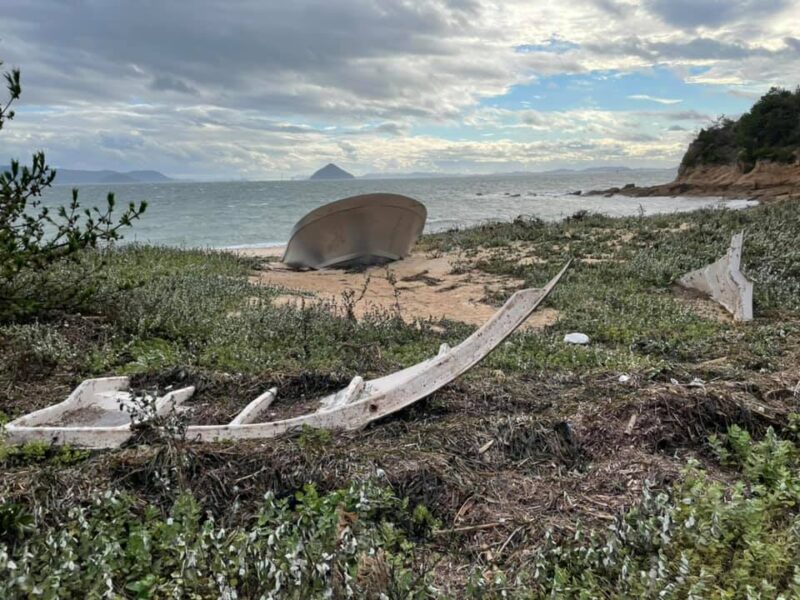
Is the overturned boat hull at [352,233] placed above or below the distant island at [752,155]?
below

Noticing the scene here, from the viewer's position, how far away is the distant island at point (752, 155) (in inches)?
1747

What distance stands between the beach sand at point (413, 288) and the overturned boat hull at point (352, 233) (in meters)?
0.43

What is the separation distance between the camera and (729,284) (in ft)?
32.6

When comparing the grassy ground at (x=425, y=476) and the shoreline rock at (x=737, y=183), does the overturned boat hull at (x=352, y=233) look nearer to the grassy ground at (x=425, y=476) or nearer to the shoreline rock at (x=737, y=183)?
the grassy ground at (x=425, y=476)

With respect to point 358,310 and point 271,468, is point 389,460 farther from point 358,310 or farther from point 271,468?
point 358,310

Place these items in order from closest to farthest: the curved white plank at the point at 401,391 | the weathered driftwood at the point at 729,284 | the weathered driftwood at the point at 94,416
A: 1. the weathered driftwood at the point at 94,416
2. the curved white plank at the point at 401,391
3. the weathered driftwood at the point at 729,284

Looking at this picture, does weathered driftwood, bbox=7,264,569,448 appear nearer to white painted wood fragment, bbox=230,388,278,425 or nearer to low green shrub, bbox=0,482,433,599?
white painted wood fragment, bbox=230,388,278,425

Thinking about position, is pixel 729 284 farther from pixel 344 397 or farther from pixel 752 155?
pixel 752 155

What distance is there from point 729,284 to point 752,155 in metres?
46.1

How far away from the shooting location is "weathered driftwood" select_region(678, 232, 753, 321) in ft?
30.2

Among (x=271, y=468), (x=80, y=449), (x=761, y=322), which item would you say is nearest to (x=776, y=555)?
(x=271, y=468)

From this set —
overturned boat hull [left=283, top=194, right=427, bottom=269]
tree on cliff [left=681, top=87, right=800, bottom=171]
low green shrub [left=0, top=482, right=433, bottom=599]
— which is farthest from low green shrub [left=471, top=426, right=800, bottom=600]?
tree on cliff [left=681, top=87, right=800, bottom=171]

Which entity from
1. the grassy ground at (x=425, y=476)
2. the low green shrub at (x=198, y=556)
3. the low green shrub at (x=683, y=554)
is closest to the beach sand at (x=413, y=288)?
the grassy ground at (x=425, y=476)

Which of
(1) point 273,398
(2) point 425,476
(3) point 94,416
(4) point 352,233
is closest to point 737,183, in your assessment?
(4) point 352,233
